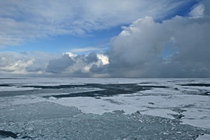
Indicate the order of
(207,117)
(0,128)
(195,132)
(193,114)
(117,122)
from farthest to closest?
(193,114)
(207,117)
(117,122)
(0,128)
(195,132)

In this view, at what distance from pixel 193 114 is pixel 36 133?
6.89 meters

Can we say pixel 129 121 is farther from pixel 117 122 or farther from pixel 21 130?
pixel 21 130

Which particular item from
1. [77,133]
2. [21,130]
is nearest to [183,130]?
[77,133]

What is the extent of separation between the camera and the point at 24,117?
8578mm

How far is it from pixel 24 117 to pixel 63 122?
198 cm

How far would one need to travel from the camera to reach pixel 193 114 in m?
9.18

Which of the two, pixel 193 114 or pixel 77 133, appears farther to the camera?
pixel 193 114

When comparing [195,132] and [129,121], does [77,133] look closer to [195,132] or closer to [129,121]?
[129,121]

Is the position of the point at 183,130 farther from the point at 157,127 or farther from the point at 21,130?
the point at 21,130

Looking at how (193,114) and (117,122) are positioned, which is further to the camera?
(193,114)

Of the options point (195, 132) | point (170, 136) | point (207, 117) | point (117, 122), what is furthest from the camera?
point (207, 117)

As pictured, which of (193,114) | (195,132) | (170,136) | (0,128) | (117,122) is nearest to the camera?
(170,136)

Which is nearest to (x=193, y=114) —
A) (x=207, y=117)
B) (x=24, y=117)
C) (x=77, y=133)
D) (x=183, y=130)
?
(x=207, y=117)

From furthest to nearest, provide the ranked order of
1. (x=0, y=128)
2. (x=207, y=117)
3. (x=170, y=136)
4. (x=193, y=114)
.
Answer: (x=193, y=114)
(x=207, y=117)
(x=0, y=128)
(x=170, y=136)
